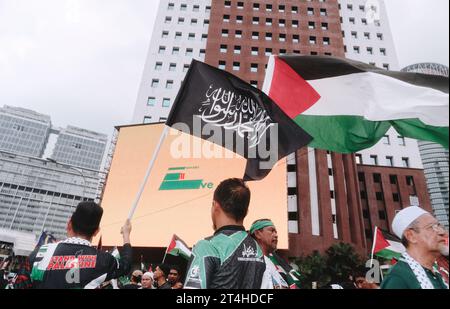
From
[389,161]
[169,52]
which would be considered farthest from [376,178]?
[169,52]

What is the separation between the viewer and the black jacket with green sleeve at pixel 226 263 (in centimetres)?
203

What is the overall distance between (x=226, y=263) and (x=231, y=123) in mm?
2492

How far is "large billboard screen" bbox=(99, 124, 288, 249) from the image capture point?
24812 mm


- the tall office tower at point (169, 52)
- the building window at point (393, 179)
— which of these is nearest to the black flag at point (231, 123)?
the tall office tower at point (169, 52)

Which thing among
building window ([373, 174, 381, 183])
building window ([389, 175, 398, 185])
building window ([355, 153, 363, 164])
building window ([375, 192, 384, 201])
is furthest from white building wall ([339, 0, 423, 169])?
building window ([375, 192, 384, 201])

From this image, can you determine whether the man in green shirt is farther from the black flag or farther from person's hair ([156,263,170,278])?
person's hair ([156,263,170,278])

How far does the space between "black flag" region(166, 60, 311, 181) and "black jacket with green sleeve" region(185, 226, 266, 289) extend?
6.31ft

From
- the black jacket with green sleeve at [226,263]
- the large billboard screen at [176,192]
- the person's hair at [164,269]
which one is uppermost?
the large billboard screen at [176,192]

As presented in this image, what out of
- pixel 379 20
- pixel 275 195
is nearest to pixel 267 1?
pixel 379 20

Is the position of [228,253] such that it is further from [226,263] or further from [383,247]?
[383,247]

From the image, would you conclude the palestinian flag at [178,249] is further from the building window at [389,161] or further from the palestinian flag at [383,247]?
the building window at [389,161]

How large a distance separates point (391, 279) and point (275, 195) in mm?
23788

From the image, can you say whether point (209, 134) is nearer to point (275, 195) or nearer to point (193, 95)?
point (193, 95)

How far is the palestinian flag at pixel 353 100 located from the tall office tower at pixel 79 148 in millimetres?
184955
